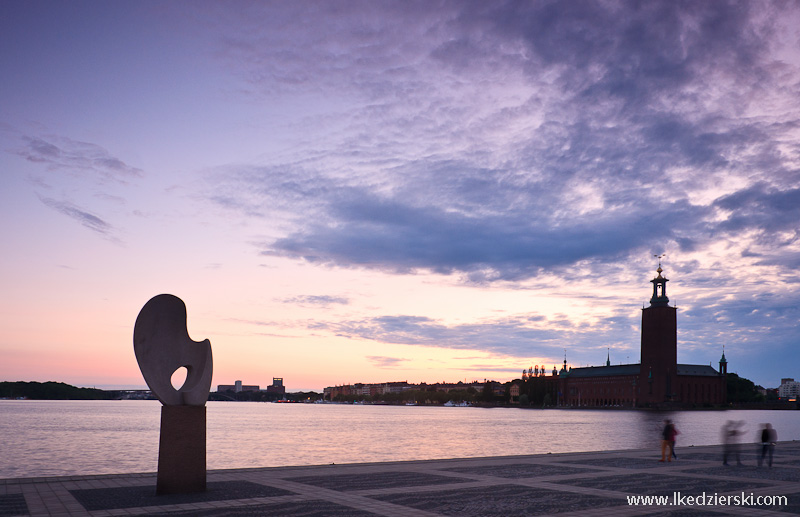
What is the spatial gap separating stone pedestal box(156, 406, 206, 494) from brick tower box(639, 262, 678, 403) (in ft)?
614

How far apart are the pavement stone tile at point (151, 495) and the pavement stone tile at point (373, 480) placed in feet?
5.34

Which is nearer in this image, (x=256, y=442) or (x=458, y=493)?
(x=458, y=493)

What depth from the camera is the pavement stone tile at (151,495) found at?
1505cm

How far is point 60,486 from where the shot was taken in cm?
1725

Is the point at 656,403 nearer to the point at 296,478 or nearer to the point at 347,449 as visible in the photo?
the point at 347,449

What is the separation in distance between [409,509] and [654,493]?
660 centimetres

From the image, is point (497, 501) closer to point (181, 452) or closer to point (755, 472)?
point (181, 452)

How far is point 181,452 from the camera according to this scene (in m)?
16.7

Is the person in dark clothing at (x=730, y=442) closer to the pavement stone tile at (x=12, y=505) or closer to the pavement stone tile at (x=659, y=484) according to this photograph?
the pavement stone tile at (x=659, y=484)

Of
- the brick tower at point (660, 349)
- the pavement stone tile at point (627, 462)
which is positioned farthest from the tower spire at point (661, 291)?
the pavement stone tile at point (627, 462)

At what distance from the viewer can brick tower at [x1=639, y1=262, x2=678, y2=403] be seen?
188750 mm

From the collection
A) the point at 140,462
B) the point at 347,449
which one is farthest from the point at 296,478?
the point at 347,449

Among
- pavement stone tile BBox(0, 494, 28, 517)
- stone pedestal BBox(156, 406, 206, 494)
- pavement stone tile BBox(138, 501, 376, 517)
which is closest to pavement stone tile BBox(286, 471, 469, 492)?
pavement stone tile BBox(138, 501, 376, 517)

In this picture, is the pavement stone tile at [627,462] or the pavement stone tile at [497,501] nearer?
the pavement stone tile at [497,501]
